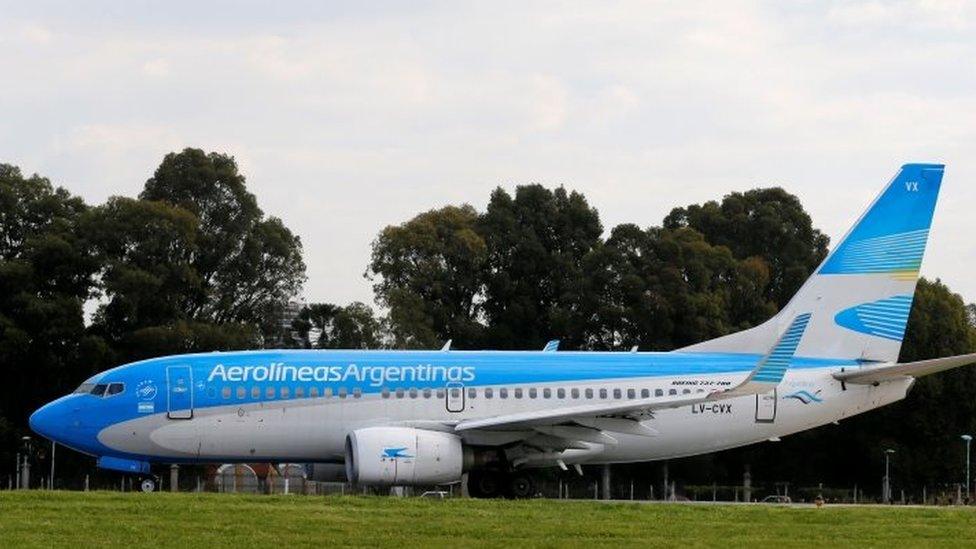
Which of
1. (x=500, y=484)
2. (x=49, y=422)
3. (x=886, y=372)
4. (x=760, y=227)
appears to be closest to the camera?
(x=500, y=484)

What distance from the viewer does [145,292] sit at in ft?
212

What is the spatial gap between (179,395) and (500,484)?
23.1 feet

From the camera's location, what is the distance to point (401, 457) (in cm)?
3703

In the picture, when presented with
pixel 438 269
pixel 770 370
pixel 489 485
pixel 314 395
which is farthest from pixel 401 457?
pixel 438 269

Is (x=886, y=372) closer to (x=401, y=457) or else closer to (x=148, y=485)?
(x=401, y=457)

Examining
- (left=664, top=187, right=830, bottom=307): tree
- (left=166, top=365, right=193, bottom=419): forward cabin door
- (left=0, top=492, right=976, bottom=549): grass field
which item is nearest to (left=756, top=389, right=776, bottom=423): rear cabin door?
(left=0, top=492, right=976, bottom=549): grass field

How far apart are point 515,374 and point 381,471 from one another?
460cm

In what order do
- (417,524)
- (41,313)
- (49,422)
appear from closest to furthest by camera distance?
(417,524) < (49,422) < (41,313)

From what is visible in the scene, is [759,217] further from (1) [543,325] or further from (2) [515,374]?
(2) [515,374]

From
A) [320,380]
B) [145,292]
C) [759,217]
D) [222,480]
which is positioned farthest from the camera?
[759,217]

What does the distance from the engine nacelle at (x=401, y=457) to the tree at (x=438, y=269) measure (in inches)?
1496

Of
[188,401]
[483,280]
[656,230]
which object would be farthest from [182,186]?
[188,401]

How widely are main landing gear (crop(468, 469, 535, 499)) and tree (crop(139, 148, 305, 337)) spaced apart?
32.3 m

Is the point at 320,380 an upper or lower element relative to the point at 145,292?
lower
